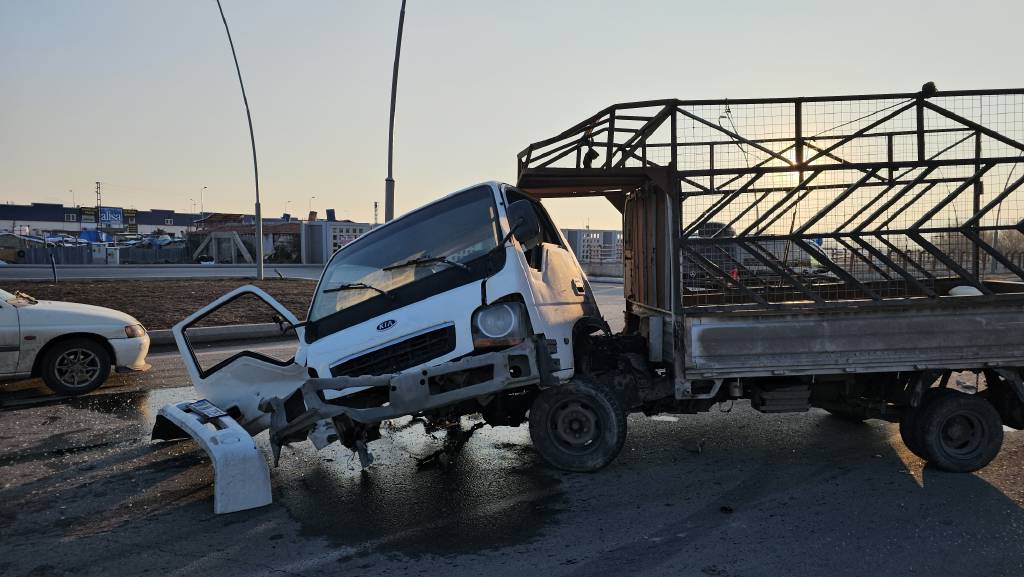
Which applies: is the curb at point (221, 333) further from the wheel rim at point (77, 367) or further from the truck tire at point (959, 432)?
the truck tire at point (959, 432)

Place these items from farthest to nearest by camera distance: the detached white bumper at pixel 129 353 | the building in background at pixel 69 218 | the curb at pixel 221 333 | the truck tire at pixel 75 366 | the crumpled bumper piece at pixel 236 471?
the building in background at pixel 69 218
the curb at pixel 221 333
the detached white bumper at pixel 129 353
the truck tire at pixel 75 366
the crumpled bumper piece at pixel 236 471

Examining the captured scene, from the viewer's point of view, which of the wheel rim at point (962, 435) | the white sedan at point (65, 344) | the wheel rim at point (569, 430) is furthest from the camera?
the white sedan at point (65, 344)

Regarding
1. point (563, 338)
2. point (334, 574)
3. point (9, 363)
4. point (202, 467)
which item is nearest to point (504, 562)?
point (334, 574)

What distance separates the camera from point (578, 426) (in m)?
5.31

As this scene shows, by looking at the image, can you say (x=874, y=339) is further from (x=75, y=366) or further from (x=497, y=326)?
(x=75, y=366)

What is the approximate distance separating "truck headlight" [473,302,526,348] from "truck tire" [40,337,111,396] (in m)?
5.92

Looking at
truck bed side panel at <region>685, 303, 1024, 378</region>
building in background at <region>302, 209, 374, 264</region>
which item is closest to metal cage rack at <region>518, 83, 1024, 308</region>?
truck bed side panel at <region>685, 303, 1024, 378</region>

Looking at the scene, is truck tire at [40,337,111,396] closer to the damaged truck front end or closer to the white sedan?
the white sedan

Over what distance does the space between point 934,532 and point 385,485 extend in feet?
11.8

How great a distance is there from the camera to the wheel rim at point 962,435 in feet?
17.6

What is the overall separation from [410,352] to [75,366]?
5603mm

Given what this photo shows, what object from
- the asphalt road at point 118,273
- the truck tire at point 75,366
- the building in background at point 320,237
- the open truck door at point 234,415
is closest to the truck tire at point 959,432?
the open truck door at point 234,415

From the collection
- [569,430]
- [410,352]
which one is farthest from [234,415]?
[569,430]

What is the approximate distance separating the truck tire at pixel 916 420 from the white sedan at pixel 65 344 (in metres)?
8.39
